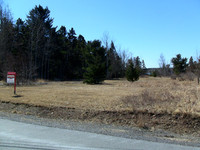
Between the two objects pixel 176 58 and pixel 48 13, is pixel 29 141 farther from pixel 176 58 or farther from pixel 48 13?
pixel 48 13

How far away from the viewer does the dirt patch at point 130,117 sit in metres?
6.70

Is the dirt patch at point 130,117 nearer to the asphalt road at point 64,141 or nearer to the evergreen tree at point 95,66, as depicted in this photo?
the asphalt road at point 64,141

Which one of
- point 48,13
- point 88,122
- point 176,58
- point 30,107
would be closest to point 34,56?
point 48,13

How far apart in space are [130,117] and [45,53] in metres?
46.5

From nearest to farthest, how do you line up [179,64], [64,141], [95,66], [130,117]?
[64,141] → [130,117] → [95,66] → [179,64]

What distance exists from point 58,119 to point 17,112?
9.09 feet

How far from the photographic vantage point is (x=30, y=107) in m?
10.1

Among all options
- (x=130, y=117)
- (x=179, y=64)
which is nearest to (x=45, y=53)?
(x=179, y=64)

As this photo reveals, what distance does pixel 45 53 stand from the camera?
166 ft

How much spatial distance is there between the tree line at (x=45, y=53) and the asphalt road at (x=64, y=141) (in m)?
20.5

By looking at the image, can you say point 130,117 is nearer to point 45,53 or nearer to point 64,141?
point 64,141

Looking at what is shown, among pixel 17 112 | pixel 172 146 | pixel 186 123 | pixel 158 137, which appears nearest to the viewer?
pixel 172 146

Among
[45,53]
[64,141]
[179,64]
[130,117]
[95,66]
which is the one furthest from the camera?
[45,53]

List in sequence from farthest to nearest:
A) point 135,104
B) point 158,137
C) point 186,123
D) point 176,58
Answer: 1. point 176,58
2. point 135,104
3. point 186,123
4. point 158,137
